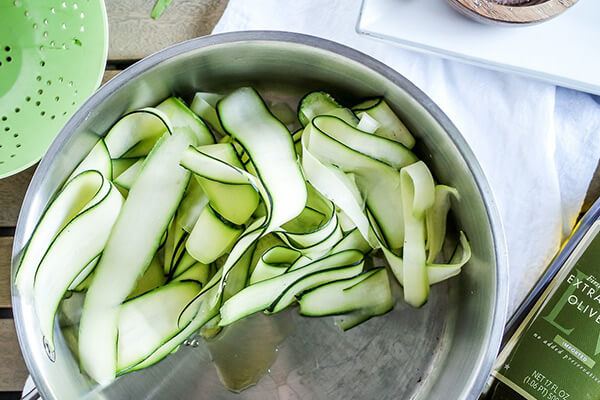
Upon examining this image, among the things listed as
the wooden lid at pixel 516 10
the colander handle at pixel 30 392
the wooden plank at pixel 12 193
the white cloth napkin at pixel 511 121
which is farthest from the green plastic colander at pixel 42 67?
the wooden lid at pixel 516 10

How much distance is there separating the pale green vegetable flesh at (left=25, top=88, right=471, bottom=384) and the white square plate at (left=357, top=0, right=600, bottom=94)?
0.11 metres

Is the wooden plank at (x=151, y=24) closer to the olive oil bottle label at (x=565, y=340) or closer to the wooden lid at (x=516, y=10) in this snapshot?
the wooden lid at (x=516, y=10)

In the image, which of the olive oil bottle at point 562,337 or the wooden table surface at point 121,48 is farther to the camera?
the wooden table surface at point 121,48

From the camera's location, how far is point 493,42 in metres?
0.70

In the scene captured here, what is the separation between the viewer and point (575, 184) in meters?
0.73

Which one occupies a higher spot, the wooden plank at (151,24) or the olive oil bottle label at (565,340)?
the wooden plank at (151,24)

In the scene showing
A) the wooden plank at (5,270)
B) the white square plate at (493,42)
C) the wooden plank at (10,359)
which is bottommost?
the wooden plank at (10,359)

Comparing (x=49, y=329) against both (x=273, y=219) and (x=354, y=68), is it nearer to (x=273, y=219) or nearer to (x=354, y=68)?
(x=273, y=219)

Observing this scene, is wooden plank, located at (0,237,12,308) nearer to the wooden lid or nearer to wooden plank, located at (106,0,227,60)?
wooden plank, located at (106,0,227,60)

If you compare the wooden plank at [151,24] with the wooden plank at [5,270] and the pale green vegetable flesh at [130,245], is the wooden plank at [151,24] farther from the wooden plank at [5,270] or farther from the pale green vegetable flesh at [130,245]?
the wooden plank at [5,270]

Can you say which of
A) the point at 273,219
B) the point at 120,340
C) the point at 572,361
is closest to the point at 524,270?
the point at 572,361

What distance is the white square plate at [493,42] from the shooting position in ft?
2.29

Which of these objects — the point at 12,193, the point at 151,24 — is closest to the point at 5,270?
the point at 12,193

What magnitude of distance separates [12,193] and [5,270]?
10 cm
